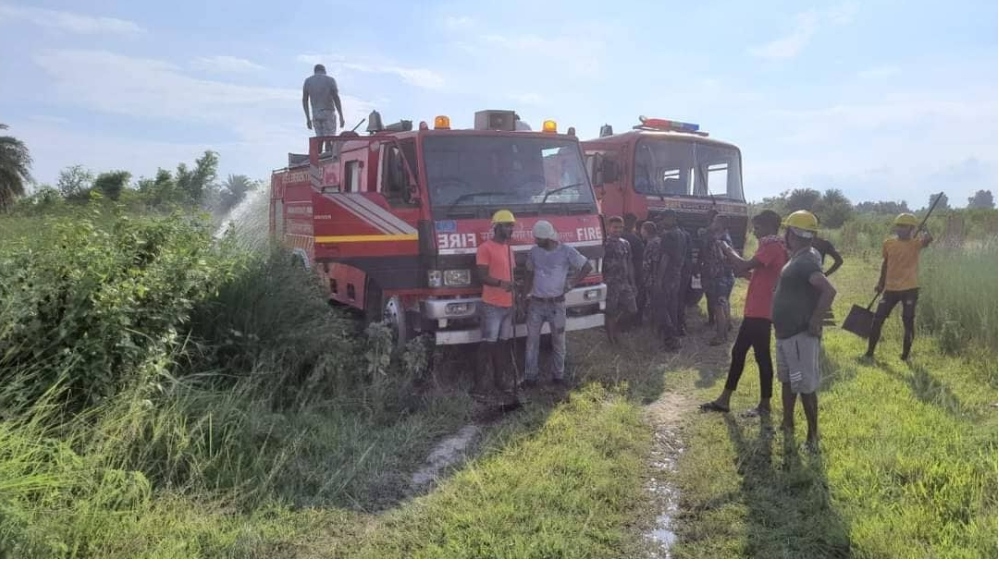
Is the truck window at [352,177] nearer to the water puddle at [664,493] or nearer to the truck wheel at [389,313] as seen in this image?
the truck wheel at [389,313]

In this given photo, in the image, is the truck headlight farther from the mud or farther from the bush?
the bush

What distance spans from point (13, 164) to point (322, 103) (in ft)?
39.1

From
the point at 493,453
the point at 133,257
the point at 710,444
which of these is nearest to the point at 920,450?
the point at 710,444

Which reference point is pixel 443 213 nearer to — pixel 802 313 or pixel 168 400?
pixel 168 400

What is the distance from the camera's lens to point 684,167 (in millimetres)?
9938

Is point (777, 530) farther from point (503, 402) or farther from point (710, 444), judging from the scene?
point (503, 402)

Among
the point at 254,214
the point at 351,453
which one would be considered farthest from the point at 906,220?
the point at 254,214

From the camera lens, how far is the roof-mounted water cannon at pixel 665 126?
1024 centimetres

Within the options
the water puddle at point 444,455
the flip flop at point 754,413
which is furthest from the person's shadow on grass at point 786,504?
the water puddle at point 444,455

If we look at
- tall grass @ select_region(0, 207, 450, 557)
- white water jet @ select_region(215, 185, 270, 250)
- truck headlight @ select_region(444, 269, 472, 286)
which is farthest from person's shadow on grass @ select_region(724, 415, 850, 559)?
white water jet @ select_region(215, 185, 270, 250)

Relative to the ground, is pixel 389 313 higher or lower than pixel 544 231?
lower

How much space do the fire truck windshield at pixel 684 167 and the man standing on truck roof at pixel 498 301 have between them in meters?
3.73

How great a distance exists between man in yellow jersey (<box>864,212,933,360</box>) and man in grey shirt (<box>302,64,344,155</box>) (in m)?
6.71

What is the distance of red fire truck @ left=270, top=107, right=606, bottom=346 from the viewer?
6.43 metres
